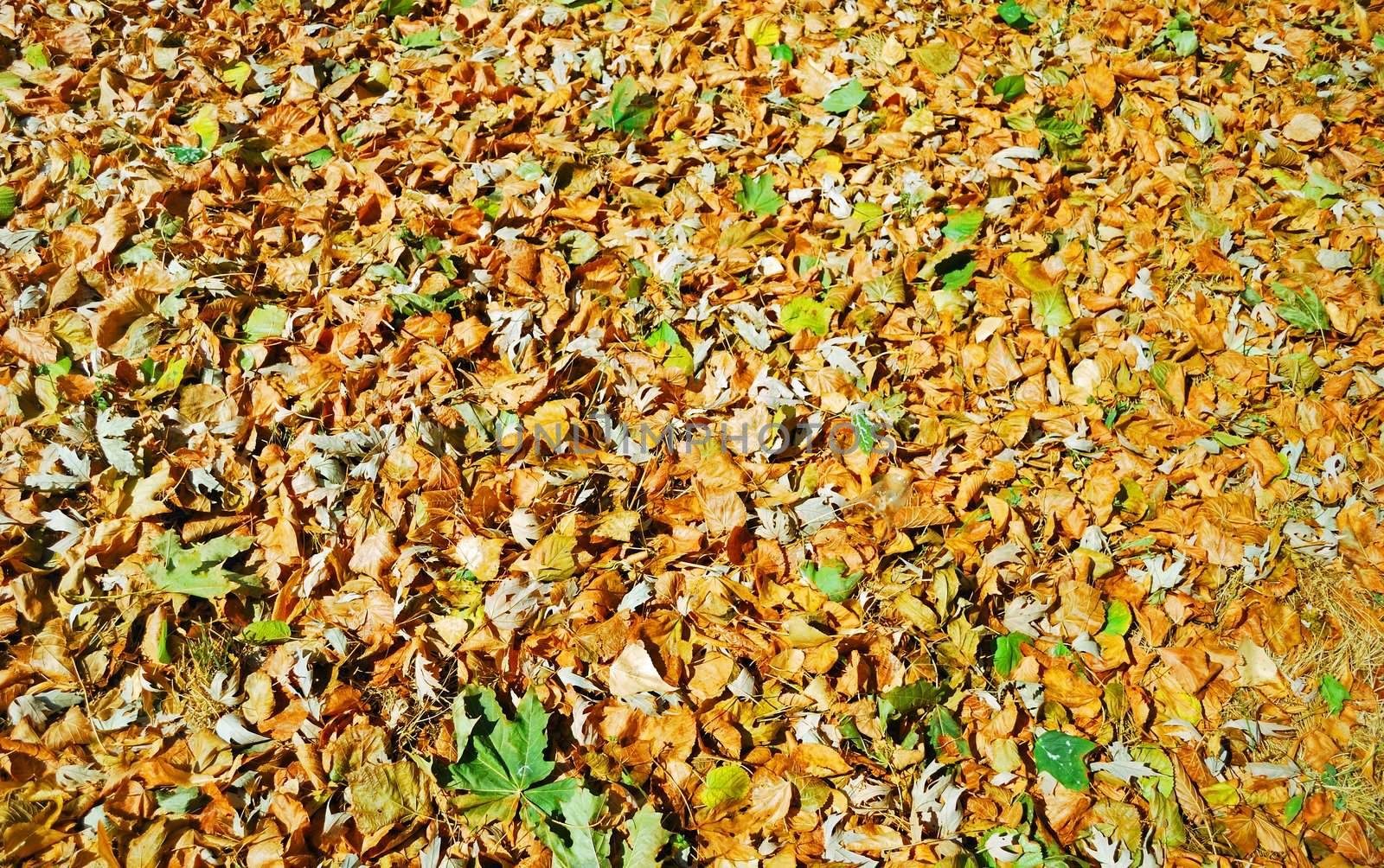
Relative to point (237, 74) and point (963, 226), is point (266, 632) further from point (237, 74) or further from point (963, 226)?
point (963, 226)

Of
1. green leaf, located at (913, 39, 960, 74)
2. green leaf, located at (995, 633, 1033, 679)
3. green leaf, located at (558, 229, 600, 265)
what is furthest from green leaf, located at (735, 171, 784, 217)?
green leaf, located at (995, 633, 1033, 679)

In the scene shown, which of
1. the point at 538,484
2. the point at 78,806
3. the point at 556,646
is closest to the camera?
the point at 78,806

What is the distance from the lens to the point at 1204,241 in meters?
2.42

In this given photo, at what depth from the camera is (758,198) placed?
2434mm

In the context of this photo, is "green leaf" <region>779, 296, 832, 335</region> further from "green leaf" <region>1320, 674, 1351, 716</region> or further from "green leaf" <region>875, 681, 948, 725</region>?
"green leaf" <region>1320, 674, 1351, 716</region>

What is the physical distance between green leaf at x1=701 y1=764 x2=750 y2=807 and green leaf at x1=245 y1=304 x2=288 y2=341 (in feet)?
4.99

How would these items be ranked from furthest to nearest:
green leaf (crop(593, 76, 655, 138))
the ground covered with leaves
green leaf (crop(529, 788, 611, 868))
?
green leaf (crop(593, 76, 655, 138)), the ground covered with leaves, green leaf (crop(529, 788, 611, 868))

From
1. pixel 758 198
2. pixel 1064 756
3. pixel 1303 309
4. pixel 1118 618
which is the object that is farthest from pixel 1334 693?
pixel 758 198

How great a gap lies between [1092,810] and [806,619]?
656mm

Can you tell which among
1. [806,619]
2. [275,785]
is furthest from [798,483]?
[275,785]

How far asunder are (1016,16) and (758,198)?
1284 millimetres

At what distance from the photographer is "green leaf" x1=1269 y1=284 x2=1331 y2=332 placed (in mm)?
2279

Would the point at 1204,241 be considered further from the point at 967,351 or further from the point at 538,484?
the point at 538,484

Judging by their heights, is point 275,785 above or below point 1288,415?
below
